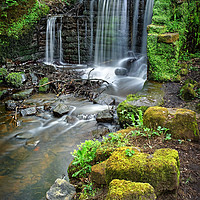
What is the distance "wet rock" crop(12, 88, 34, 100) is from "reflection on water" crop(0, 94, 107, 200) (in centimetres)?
64

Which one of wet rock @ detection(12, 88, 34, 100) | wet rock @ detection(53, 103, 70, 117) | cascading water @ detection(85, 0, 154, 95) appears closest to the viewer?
wet rock @ detection(53, 103, 70, 117)

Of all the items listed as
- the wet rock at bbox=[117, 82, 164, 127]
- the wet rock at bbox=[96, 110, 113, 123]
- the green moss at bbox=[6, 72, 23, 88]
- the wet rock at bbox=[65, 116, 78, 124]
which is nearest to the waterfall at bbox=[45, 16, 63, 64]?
the green moss at bbox=[6, 72, 23, 88]

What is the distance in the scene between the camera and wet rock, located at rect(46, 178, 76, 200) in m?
2.41

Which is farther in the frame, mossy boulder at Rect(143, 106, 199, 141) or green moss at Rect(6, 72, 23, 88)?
green moss at Rect(6, 72, 23, 88)

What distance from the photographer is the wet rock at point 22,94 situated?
744 cm

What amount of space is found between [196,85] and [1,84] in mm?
7942

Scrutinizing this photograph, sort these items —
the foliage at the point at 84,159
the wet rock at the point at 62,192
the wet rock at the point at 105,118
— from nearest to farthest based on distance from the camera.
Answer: the wet rock at the point at 62,192 < the foliage at the point at 84,159 < the wet rock at the point at 105,118

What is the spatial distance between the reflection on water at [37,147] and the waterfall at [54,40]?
219 inches

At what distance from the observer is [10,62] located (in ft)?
33.2

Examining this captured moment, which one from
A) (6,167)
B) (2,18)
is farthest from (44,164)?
(2,18)

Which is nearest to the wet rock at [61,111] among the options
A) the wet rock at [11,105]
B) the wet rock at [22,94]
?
the wet rock at [11,105]

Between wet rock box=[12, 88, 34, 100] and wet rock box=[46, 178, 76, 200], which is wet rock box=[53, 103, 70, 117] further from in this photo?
wet rock box=[46, 178, 76, 200]

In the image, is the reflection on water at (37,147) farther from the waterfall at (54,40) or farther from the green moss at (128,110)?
the waterfall at (54,40)

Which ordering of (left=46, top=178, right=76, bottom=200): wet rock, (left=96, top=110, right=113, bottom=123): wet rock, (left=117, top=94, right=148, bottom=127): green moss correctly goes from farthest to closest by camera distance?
1. (left=96, top=110, right=113, bottom=123): wet rock
2. (left=117, top=94, right=148, bottom=127): green moss
3. (left=46, top=178, right=76, bottom=200): wet rock
